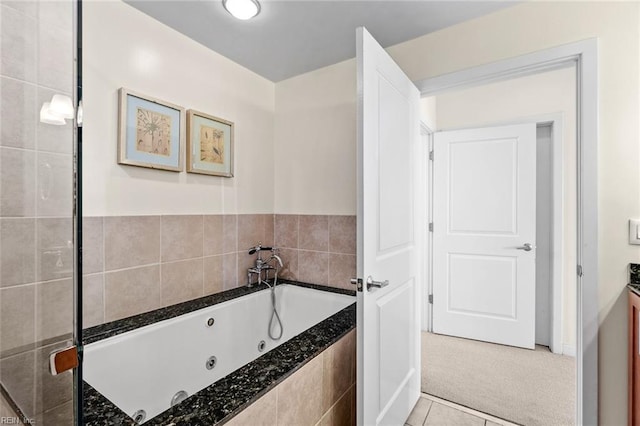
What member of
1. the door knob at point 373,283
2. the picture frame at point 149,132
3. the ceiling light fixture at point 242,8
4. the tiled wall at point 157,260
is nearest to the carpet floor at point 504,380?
the door knob at point 373,283

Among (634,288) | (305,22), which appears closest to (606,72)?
(634,288)

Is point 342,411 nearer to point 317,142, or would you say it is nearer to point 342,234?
point 342,234

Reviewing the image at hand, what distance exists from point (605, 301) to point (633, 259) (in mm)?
227

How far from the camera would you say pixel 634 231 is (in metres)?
1.32

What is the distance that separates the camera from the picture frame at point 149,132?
155 cm

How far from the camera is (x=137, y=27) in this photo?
1.63m

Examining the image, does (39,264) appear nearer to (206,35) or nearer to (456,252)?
(206,35)

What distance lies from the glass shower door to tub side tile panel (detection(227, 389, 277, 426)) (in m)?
0.42

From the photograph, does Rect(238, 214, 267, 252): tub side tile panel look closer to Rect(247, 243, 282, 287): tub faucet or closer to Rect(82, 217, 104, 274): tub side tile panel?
Rect(247, 243, 282, 287): tub faucet

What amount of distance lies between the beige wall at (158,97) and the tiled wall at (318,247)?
0.34m

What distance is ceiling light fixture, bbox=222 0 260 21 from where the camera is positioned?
1518 mm

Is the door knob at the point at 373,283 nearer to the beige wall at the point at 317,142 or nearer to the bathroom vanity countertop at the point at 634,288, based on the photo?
the beige wall at the point at 317,142

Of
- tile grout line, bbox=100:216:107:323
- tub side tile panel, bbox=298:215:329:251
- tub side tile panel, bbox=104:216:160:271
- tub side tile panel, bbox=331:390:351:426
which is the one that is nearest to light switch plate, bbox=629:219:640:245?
tub side tile panel, bbox=331:390:351:426

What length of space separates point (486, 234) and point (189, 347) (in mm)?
2609
